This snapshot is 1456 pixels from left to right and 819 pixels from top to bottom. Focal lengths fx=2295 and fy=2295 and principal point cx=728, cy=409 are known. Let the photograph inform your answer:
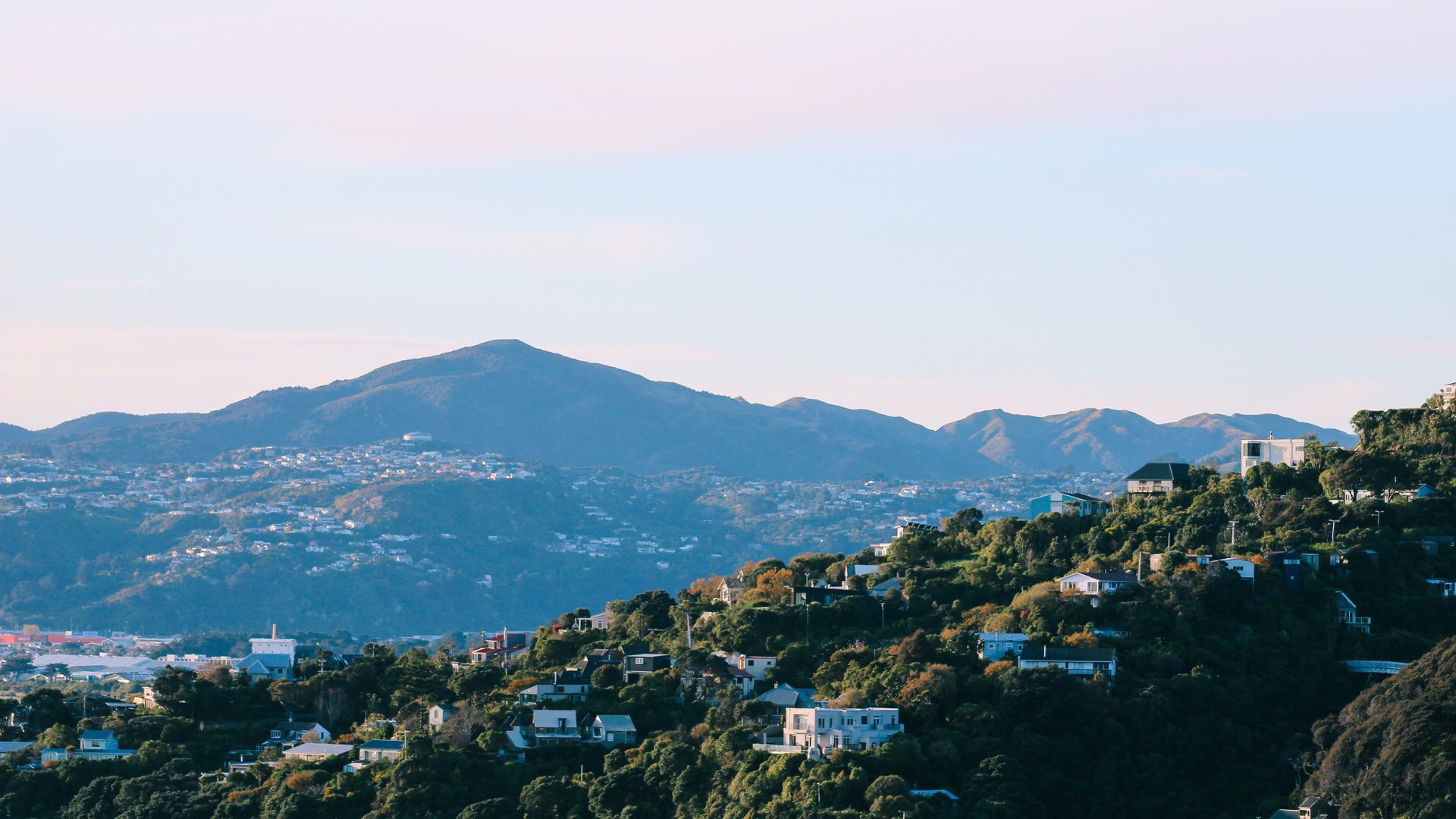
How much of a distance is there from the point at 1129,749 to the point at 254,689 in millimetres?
33550

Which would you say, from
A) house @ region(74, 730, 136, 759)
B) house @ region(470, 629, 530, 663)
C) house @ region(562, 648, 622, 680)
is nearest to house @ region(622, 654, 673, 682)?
house @ region(562, 648, 622, 680)

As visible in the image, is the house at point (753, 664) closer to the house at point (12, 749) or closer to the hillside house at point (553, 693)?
the hillside house at point (553, 693)

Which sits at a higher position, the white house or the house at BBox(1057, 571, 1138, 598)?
the house at BBox(1057, 571, 1138, 598)

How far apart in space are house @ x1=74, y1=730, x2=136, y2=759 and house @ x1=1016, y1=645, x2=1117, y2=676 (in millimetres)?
29071

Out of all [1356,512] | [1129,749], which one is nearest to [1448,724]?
[1129,749]

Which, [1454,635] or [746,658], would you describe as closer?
[1454,635]

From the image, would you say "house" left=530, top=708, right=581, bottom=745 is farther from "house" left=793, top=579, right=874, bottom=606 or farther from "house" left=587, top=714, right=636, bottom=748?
"house" left=793, top=579, right=874, bottom=606

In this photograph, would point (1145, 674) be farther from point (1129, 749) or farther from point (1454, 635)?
point (1454, 635)

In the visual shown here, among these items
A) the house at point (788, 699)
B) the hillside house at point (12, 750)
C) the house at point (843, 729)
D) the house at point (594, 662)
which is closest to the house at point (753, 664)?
the house at point (788, 699)

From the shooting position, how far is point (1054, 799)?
59719mm

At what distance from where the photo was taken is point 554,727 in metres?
68.7

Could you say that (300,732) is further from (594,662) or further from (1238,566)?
(1238,566)

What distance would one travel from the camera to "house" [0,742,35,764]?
7438 centimetres

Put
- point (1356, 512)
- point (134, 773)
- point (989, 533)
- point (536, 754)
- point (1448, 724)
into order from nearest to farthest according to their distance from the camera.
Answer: point (1448, 724)
point (536, 754)
point (134, 773)
point (1356, 512)
point (989, 533)
